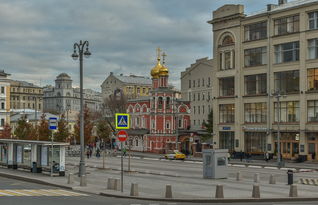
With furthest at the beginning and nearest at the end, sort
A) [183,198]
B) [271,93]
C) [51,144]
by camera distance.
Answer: [271,93] < [51,144] < [183,198]

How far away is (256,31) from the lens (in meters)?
72.2

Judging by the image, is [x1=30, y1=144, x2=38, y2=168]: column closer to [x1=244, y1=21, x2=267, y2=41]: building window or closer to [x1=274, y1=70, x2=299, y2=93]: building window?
[x1=274, y1=70, x2=299, y2=93]: building window

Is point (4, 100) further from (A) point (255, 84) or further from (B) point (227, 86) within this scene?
(A) point (255, 84)

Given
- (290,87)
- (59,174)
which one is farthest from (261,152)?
(59,174)

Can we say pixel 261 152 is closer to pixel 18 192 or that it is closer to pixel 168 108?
pixel 168 108

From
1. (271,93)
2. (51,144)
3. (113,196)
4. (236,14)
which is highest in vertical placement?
(236,14)

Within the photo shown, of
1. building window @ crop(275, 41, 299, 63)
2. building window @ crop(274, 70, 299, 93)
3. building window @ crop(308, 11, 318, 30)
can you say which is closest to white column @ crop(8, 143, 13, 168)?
building window @ crop(274, 70, 299, 93)

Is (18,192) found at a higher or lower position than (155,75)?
lower

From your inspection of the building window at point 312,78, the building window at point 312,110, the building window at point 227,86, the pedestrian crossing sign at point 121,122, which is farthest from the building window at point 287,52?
the pedestrian crossing sign at point 121,122

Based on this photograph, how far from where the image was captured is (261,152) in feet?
234

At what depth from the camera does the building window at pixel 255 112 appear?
70.9 meters

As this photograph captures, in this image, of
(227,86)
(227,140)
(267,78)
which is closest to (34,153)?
(267,78)

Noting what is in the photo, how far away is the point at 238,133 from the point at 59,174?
134ft

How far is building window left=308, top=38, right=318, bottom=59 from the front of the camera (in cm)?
6400
